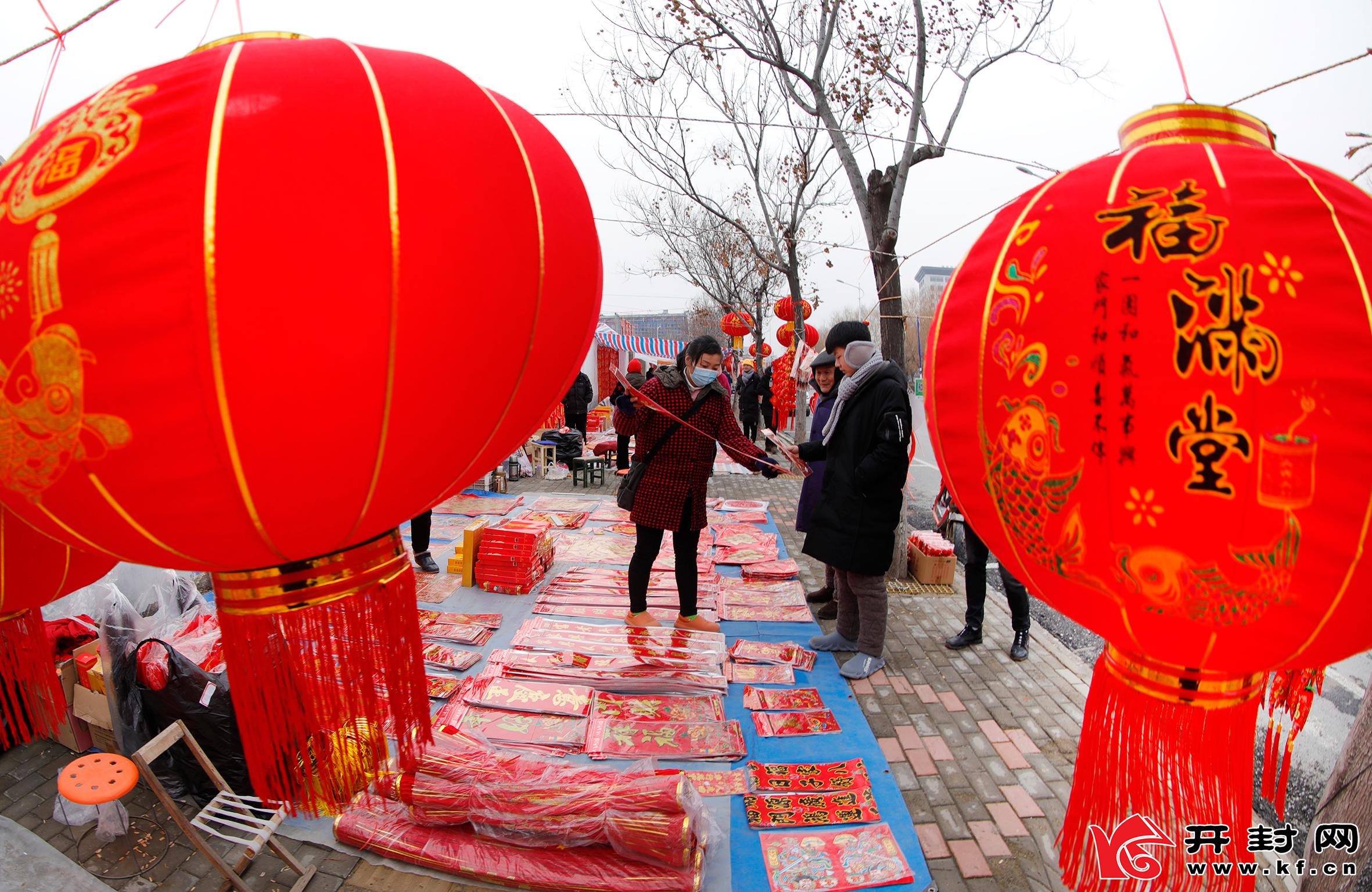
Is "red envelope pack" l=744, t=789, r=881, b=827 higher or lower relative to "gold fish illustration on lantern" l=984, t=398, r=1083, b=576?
lower

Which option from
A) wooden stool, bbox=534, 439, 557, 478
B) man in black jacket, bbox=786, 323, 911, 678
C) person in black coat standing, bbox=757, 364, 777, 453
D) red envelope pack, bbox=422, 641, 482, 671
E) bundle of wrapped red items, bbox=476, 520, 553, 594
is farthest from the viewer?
person in black coat standing, bbox=757, 364, 777, 453

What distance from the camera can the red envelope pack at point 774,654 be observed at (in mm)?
4512

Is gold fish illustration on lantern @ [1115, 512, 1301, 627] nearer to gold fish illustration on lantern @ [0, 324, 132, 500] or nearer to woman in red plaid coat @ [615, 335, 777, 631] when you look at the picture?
gold fish illustration on lantern @ [0, 324, 132, 500]

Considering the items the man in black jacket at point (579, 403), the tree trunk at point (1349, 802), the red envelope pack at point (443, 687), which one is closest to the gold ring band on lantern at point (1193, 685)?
the tree trunk at point (1349, 802)

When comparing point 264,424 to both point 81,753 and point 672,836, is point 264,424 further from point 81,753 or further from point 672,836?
point 81,753

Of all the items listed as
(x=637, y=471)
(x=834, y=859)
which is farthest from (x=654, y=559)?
(x=834, y=859)

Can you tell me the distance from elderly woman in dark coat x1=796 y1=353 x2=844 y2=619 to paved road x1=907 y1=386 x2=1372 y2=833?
920 mm

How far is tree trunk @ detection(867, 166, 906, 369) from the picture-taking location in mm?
5777

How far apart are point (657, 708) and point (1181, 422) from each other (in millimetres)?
3476

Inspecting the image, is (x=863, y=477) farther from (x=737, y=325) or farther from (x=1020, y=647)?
(x=737, y=325)

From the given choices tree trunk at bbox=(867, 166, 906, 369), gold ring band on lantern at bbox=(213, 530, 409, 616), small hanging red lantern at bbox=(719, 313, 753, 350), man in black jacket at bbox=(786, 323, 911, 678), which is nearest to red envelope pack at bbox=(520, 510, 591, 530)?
man in black jacket at bbox=(786, 323, 911, 678)

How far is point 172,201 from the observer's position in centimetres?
94

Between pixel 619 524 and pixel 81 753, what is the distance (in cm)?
500

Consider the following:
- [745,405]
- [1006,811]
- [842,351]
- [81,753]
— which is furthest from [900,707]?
[745,405]
